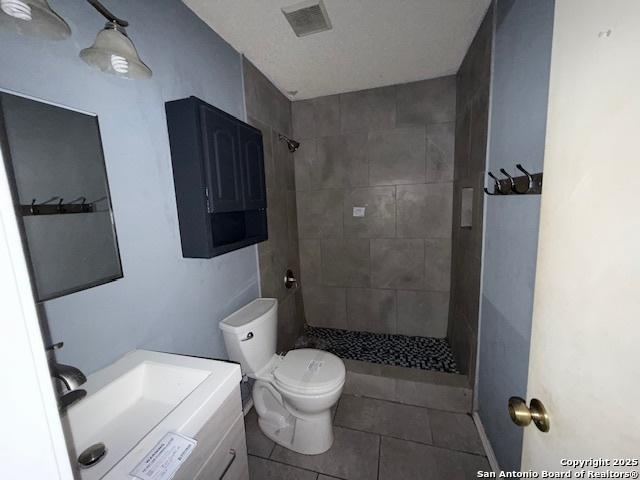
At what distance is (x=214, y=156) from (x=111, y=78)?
0.45 m

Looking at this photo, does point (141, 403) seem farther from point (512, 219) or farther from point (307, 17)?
point (307, 17)

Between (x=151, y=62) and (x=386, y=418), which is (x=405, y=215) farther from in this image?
(x=151, y=62)

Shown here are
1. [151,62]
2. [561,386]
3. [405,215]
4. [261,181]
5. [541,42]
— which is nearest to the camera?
[561,386]

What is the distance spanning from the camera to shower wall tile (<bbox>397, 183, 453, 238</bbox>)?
7.66 feet

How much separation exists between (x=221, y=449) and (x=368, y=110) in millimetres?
2624

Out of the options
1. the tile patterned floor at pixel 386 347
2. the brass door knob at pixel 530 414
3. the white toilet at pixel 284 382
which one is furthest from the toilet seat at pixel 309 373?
the brass door knob at pixel 530 414

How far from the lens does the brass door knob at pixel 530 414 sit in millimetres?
556

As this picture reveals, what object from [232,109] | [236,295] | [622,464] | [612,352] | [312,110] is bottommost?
[236,295]

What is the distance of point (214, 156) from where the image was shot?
4.12ft

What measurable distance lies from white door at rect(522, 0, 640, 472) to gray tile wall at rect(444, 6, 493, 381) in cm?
113

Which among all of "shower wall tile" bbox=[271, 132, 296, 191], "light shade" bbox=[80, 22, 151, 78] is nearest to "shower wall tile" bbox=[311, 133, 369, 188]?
"shower wall tile" bbox=[271, 132, 296, 191]

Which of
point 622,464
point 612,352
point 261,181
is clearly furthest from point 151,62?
point 622,464

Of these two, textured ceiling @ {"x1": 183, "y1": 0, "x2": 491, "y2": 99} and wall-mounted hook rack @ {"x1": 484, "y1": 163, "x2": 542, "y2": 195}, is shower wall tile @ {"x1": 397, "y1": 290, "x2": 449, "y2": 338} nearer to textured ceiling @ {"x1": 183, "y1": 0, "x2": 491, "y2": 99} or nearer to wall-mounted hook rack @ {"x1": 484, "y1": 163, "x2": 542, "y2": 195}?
wall-mounted hook rack @ {"x1": 484, "y1": 163, "x2": 542, "y2": 195}

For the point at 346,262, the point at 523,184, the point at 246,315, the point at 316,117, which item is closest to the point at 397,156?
the point at 316,117
